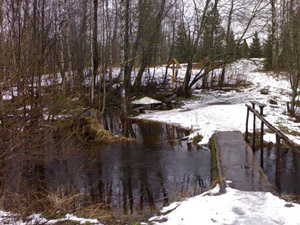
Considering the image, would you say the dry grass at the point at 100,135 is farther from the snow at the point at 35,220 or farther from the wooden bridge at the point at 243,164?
the snow at the point at 35,220

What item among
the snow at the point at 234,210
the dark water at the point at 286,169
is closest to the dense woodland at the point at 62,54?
the snow at the point at 234,210

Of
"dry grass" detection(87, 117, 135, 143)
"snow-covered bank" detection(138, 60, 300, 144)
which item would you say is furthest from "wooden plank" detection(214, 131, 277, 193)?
"dry grass" detection(87, 117, 135, 143)

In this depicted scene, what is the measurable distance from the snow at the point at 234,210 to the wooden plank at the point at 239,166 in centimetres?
32

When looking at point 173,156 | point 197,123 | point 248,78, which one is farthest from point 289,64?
point 248,78

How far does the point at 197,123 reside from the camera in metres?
12.4

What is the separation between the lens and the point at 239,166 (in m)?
6.03

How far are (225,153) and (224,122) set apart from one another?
547 centimetres

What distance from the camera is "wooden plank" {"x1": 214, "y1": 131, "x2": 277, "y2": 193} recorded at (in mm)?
5039

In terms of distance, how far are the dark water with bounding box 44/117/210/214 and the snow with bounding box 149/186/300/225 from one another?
113 cm

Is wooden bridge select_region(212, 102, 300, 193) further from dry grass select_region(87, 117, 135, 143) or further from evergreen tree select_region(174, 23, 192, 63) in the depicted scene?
evergreen tree select_region(174, 23, 192, 63)

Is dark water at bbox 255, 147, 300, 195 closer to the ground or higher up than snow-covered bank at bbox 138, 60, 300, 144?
closer to the ground

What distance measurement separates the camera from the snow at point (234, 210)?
388cm

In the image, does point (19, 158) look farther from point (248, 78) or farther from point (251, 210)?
point (248, 78)

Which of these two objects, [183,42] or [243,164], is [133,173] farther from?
[183,42]
